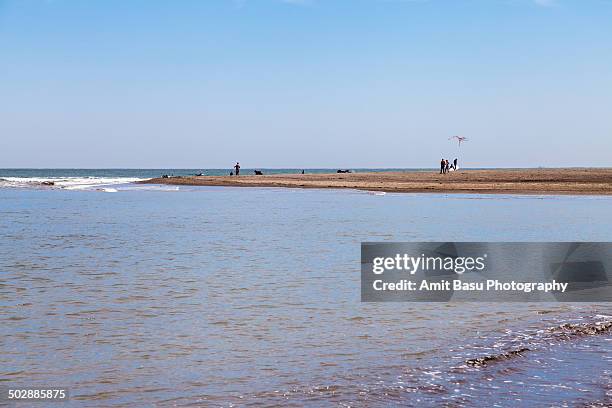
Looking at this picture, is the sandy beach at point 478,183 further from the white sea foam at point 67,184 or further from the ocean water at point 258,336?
the ocean water at point 258,336

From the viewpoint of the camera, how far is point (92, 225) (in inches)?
1101

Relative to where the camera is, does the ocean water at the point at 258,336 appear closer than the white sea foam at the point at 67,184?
Yes

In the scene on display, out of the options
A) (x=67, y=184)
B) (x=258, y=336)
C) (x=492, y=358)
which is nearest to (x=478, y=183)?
(x=67, y=184)

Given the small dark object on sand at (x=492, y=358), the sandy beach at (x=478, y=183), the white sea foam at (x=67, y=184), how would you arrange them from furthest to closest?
the white sea foam at (x=67, y=184)
the sandy beach at (x=478, y=183)
the small dark object on sand at (x=492, y=358)

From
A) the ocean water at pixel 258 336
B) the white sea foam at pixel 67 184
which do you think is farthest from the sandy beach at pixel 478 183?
the ocean water at pixel 258 336

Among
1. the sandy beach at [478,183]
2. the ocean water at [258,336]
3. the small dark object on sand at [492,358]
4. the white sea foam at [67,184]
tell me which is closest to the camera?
the ocean water at [258,336]

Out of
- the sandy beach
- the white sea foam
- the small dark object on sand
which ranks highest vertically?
the sandy beach

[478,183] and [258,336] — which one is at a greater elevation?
[478,183]

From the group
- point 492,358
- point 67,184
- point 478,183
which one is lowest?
point 492,358

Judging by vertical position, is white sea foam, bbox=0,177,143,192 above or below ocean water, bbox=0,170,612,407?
above

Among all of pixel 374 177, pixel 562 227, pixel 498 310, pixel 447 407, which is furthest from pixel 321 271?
pixel 374 177

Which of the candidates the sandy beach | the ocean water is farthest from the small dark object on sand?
the sandy beach

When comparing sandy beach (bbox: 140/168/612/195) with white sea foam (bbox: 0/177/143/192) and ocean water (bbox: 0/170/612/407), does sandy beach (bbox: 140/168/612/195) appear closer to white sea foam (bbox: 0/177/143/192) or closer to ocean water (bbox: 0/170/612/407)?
white sea foam (bbox: 0/177/143/192)

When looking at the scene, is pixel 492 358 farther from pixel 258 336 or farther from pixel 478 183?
pixel 478 183
